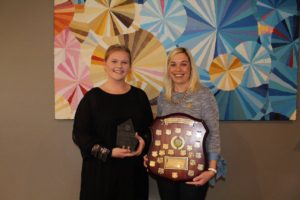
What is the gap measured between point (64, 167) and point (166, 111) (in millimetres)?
1050

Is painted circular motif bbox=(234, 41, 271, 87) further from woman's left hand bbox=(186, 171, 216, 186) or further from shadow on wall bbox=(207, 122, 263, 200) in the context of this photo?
woman's left hand bbox=(186, 171, 216, 186)

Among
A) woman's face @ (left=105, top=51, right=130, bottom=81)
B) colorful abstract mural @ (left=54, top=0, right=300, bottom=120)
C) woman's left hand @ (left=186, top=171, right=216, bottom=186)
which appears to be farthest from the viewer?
A: colorful abstract mural @ (left=54, top=0, right=300, bottom=120)

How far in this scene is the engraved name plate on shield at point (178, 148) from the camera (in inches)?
57.2

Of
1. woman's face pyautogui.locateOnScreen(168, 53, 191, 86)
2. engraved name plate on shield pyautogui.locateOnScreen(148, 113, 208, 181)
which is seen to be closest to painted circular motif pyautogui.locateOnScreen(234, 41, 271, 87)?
woman's face pyautogui.locateOnScreen(168, 53, 191, 86)

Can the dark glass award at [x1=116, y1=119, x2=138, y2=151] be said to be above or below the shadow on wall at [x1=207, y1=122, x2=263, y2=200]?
above

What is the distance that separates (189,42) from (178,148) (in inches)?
36.1

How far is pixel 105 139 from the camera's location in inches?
60.1

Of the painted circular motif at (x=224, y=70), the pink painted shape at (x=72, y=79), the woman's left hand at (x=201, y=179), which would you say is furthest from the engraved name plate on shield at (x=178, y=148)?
the pink painted shape at (x=72, y=79)

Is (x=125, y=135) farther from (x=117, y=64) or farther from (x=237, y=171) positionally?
(x=237, y=171)

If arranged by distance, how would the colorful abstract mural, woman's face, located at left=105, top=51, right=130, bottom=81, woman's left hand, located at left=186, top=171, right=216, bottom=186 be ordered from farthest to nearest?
the colorful abstract mural → woman's face, located at left=105, top=51, right=130, bottom=81 → woman's left hand, located at left=186, top=171, right=216, bottom=186

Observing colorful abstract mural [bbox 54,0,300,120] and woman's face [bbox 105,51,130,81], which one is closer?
woman's face [bbox 105,51,130,81]

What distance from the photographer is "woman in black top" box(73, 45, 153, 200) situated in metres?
1.51

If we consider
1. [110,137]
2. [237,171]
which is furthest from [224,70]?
[110,137]

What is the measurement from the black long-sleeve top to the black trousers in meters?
0.18
